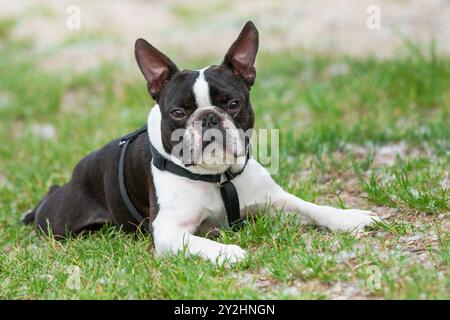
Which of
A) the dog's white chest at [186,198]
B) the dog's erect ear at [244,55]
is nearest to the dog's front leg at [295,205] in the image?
the dog's white chest at [186,198]

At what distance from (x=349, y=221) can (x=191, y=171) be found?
37.6 inches

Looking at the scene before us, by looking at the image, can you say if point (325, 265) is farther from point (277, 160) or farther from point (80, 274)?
point (277, 160)

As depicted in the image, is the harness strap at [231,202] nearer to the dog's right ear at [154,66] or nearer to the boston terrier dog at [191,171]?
the boston terrier dog at [191,171]

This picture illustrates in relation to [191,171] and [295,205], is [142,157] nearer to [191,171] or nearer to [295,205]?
[191,171]

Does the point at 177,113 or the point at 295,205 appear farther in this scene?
the point at 295,205

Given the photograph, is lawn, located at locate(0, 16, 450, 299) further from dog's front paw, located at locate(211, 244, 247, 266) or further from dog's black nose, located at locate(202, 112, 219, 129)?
dog's black nose, located at locate(202, 112, 219, 129)

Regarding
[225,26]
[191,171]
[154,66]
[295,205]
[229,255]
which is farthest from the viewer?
[225,26]

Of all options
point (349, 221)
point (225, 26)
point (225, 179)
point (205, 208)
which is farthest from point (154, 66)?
point (225, 26)

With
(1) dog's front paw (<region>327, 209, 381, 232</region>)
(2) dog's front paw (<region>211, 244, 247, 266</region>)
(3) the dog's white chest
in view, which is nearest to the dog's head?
(3) the dog's white chest

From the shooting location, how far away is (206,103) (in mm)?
4289

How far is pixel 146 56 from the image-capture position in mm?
4574

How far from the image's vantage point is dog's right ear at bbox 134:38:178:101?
4547 mm

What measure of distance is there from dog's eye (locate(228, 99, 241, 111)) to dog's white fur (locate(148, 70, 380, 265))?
140 millimetres

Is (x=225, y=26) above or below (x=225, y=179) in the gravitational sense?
above
